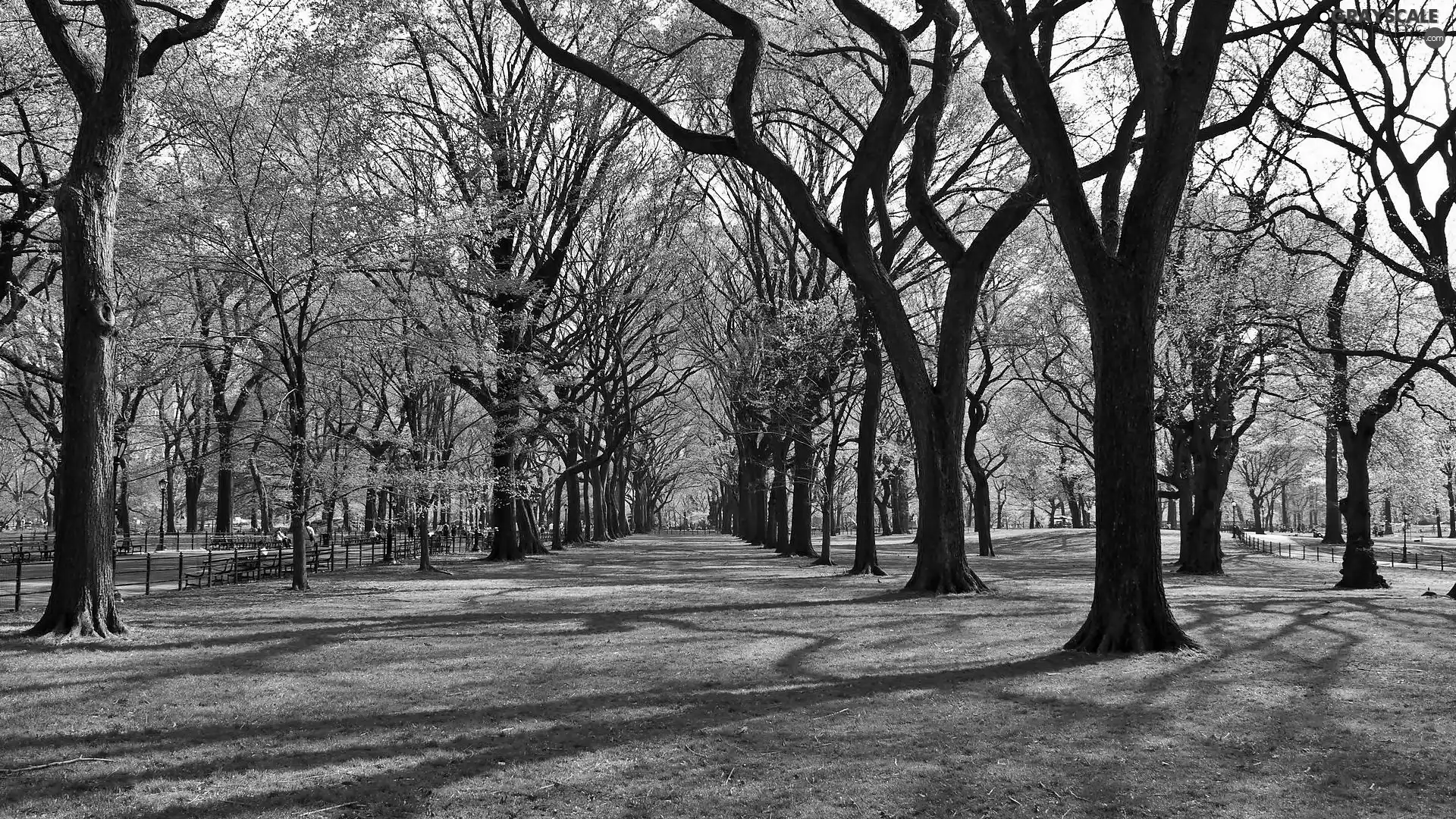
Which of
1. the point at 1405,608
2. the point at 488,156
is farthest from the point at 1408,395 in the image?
the point at 488,156

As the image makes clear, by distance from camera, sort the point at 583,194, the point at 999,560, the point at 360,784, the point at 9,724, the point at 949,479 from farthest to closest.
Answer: the point at 999,560 < the point at 583,194 < the point at 949,479 < the point at 9,724 < the point at 360,784

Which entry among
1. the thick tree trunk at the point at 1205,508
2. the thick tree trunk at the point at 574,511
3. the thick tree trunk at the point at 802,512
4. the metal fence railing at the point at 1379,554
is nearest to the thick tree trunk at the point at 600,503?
the thick tree trunk at the point at 574,511

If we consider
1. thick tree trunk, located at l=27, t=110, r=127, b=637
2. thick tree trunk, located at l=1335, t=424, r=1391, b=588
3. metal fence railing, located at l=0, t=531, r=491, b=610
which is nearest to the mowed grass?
thick tree trunk, located at l=27, t=110, r=127, b=637

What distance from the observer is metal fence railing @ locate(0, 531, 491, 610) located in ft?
65.8

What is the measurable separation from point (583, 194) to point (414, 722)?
2188 centimetres

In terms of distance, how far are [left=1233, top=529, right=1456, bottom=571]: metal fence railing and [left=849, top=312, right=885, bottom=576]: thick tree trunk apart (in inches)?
787

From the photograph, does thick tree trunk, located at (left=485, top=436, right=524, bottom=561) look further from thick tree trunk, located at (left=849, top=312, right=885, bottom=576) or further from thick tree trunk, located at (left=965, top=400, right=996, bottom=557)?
thick tree trunk, located at (left=965, top=400, right=996, bottom=557)

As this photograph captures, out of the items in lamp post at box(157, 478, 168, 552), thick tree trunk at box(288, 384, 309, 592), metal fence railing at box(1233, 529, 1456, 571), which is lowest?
metal fence railing at box(1233, 529, 1456, 571)

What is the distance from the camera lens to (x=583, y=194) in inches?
1065

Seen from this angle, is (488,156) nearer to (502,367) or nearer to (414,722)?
(502,367)

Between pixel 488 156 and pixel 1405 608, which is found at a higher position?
pixel 488 156

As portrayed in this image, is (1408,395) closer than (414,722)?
No

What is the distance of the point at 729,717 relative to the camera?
710 cm

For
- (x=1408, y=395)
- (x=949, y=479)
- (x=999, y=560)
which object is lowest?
(x=999, y=560)
